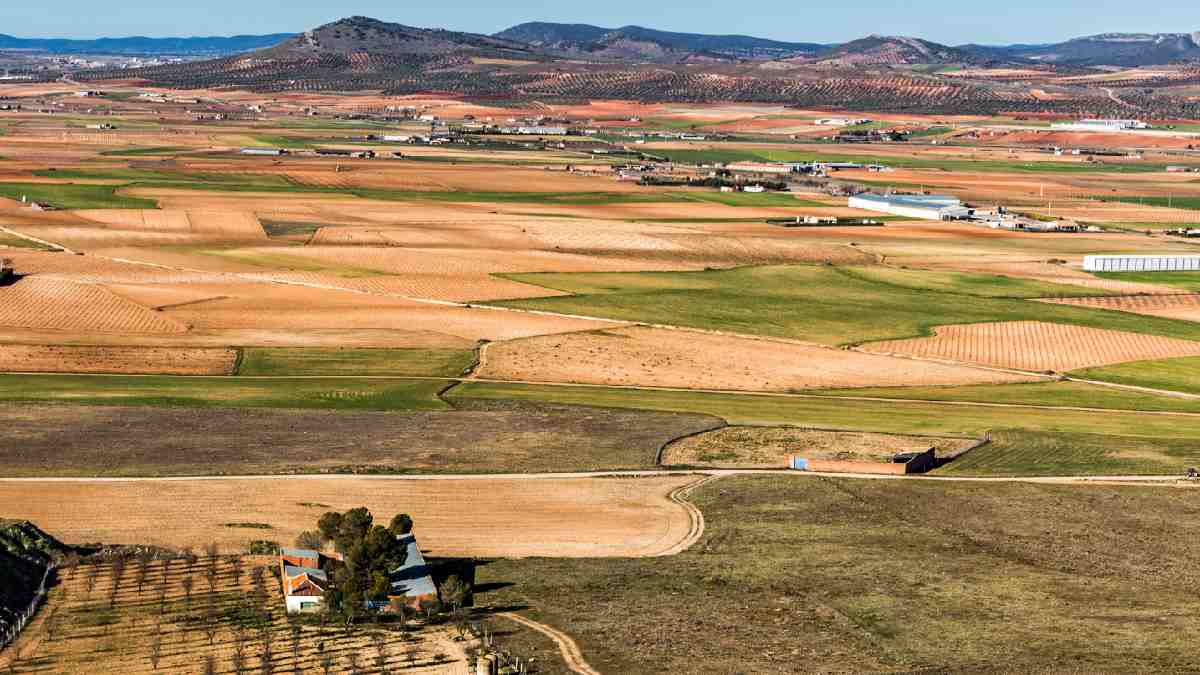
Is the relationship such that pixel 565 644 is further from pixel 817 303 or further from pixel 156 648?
pixel 817 303

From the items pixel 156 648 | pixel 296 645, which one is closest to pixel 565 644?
pixel 296 645

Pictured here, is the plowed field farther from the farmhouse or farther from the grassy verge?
the farmhouse

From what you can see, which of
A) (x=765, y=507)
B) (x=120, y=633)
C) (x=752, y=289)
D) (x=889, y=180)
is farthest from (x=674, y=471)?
(x=889, y=180)

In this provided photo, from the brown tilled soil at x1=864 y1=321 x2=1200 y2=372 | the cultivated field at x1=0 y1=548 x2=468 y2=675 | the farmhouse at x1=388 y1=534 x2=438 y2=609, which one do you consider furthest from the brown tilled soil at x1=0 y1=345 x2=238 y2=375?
the brown tilled soil at x1=864 y1=321 x2=1200 y2=372

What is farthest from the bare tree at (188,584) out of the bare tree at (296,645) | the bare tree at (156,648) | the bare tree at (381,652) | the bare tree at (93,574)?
the bare tree at (381,652)

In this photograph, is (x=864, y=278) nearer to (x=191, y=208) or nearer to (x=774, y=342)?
(x=774, y=342)

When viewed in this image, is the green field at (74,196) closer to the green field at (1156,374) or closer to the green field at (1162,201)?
the green field at (1156,374)

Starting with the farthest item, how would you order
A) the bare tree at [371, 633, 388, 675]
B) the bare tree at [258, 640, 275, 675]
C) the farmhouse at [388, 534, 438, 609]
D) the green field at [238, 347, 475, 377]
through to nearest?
the green field at [238, 347, 475, 377] → the farmhouse at [388, 534, 438, 609] → the bare tree at [371, 633, 388, 675] → the bare tree at [258, 640, 275, 675]
